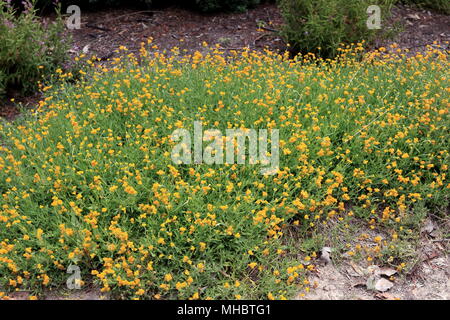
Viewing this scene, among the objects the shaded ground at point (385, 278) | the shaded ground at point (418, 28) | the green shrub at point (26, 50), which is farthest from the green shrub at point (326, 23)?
the shaded ground at point (385, 278)

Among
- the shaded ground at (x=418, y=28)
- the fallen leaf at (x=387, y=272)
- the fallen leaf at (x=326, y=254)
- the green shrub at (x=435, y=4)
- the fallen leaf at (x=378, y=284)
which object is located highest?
the green shrub at (x=435, y=4)

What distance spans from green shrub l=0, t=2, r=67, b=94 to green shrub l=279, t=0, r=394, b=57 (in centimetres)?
298

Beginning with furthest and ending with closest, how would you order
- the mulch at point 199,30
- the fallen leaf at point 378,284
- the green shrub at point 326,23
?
the mulch at point 199,30
the green shrub at point 326,23
the fallen leaf at point 378,284

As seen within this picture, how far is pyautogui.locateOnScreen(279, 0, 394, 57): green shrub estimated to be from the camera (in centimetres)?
575

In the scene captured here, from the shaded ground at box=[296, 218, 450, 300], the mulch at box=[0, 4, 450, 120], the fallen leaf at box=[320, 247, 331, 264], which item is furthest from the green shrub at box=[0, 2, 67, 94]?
the shaded ground at box=[296, 218, 450, 300]

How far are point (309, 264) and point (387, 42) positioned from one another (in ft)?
14.7

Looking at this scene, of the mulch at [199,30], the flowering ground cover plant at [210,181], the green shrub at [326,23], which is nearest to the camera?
the flowering ground cover plant at [210,181]

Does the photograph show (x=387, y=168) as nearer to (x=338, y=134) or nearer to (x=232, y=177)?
(x=338, y=134)

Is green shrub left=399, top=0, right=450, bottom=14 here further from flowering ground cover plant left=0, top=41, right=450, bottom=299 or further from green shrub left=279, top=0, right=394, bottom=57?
flowering ground cover plant left=0, top=41, right=450, bottom=299

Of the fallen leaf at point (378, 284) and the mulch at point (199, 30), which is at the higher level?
the mulch at point (199, 30)

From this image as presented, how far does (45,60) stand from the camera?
17.7ft

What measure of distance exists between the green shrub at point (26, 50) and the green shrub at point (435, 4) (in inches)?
223

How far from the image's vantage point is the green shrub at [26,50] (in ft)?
16.7

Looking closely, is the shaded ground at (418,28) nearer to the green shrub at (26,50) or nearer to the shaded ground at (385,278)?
the shaded ground at (385,278)
